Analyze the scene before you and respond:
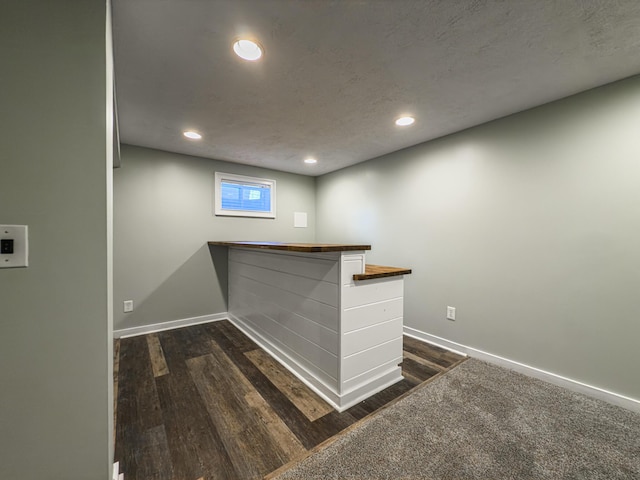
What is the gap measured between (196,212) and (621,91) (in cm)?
433

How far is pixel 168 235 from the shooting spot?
3.32 metres

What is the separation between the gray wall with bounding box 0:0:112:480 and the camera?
0.78 metres

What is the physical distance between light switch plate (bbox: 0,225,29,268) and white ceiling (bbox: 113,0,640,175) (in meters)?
1.15

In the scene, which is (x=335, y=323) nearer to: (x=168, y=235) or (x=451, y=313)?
(x=451, y=313)

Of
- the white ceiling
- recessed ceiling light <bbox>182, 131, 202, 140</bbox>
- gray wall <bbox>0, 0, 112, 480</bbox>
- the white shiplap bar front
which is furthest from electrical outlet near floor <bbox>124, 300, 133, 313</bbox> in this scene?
gray wall <bbox>0, 0, 112, 480</bbox>

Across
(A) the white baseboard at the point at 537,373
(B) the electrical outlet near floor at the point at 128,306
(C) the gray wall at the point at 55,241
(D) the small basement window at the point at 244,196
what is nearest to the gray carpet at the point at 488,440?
(A) the white baseboard at the point at 537,373

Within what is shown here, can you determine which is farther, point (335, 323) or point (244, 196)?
point (244, 196)

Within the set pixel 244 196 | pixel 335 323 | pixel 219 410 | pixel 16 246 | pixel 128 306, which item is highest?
pixel 244 196

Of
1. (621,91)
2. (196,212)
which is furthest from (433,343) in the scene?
(196,212)

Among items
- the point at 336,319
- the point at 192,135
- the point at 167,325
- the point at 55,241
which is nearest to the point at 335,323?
the point at 336,319

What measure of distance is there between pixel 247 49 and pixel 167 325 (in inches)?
131

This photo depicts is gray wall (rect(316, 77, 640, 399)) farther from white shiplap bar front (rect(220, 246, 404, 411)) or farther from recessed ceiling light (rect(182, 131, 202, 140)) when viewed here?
recessed ceiling light (rect(182, 131, 202, 140))

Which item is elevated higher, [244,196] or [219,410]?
[244,196]

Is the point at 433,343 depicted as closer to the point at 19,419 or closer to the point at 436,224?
the point at 436,224
